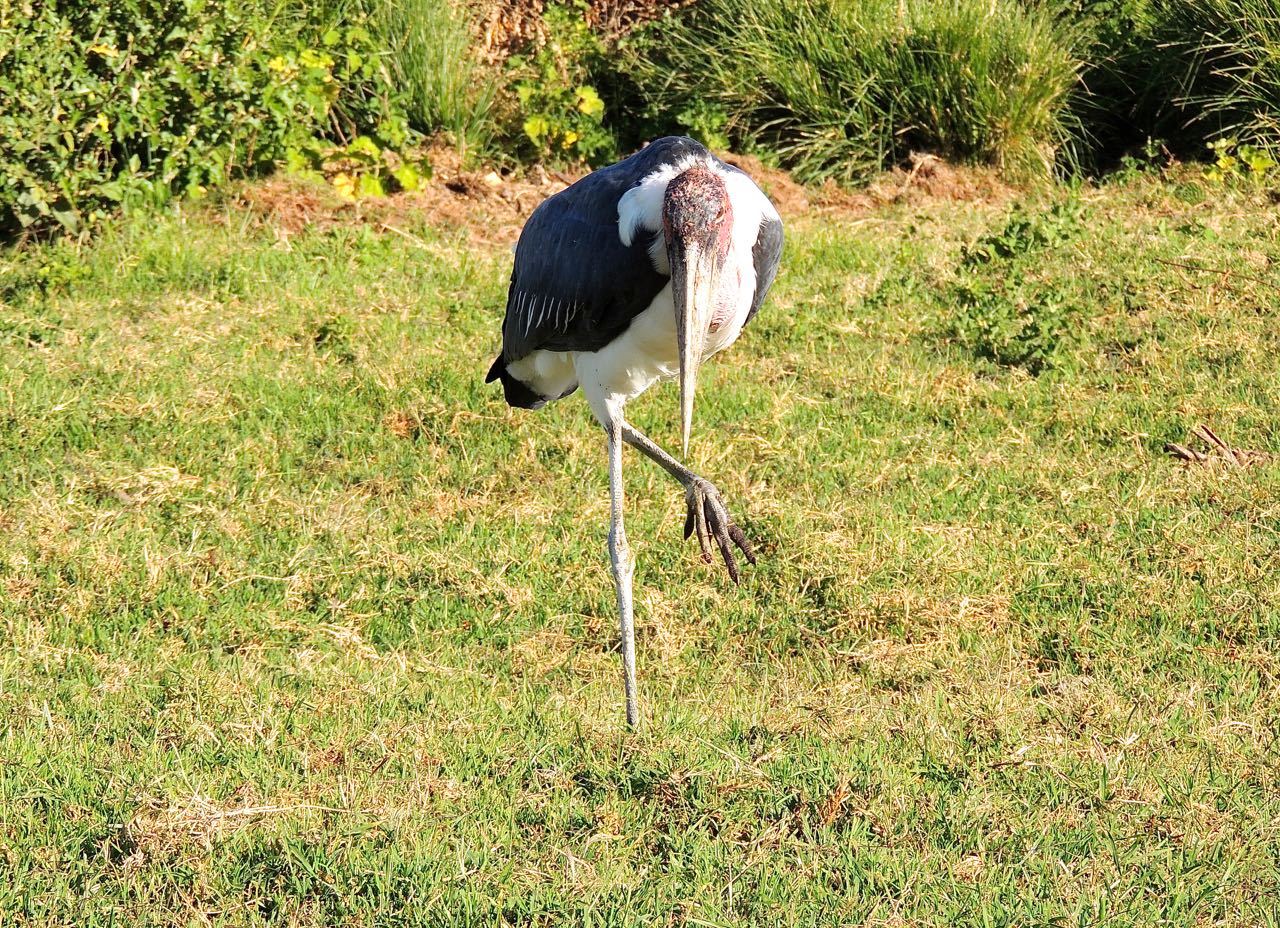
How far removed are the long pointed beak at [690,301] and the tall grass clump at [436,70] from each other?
4279 millimetres

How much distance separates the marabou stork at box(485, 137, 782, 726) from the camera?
3494 mm

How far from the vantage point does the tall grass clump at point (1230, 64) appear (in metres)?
7.34

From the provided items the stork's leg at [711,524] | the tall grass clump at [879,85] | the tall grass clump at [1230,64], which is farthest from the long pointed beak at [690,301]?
the tall grass clump at [1230,64]

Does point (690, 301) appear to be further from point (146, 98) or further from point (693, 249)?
point (146, 98)

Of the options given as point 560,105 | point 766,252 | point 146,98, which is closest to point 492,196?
point 560,105

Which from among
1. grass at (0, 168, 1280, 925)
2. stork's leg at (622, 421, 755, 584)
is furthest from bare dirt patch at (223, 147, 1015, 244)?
stork's leg at (622, 421, 755, 584)

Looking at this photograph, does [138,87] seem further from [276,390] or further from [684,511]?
[684,511]

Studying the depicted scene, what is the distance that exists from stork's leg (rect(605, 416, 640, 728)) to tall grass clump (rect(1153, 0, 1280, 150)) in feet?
14.9

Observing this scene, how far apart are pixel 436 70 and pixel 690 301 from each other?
446cm

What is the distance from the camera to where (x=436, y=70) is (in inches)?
297

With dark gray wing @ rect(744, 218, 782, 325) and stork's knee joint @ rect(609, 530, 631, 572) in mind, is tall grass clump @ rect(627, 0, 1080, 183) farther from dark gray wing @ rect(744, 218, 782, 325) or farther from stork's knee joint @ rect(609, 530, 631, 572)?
stork's knee joint @ rect(609, 530, 631, 572)

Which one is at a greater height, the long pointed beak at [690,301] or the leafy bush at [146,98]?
the long pointed beak at [690,301]

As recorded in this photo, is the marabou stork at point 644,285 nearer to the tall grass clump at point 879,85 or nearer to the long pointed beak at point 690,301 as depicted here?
the long pointed beak at point 690,301

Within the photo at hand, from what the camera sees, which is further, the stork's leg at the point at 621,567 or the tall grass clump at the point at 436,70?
the tall grass clump at the point at 436,70
